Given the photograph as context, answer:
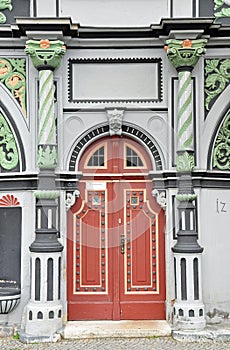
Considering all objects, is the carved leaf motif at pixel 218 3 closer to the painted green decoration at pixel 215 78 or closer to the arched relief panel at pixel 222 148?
the painted green decoration at pixel 215 78

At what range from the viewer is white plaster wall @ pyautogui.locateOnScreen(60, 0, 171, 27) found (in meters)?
6.68

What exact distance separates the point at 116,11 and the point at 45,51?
3.76ft

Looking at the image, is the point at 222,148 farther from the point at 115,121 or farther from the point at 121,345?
the point at 121,345

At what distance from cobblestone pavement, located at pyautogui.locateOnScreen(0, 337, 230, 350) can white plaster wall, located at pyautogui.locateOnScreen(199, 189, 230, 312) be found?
0.67m

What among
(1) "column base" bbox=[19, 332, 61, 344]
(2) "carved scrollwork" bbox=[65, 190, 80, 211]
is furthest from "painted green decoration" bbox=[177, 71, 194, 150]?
(1) "column base" bbox=[19, 332, 61, 344]

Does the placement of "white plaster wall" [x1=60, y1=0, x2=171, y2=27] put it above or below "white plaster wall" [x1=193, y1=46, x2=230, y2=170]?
above

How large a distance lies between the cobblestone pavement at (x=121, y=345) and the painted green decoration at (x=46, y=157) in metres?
2.13

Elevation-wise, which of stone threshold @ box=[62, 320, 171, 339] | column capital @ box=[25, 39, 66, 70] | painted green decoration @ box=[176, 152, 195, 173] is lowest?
stone threshold @ box=[62, 320, 171, 339]

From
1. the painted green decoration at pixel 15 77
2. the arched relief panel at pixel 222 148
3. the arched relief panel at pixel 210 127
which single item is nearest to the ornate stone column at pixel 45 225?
the painted green decoration at pixel 15 77

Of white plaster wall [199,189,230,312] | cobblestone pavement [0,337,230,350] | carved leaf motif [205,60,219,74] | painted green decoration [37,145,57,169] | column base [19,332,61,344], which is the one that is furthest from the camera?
carved leaf motif [205,60,219,74]

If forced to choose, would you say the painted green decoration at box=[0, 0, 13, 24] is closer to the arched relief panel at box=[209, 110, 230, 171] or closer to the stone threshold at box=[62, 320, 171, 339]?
the arched relief panel at box=[209, 110, 230, 171]

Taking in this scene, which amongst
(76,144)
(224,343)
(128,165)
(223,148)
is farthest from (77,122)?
(224,343)

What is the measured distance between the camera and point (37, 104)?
21.5 ft

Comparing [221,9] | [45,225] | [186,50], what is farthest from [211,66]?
[45,225]
